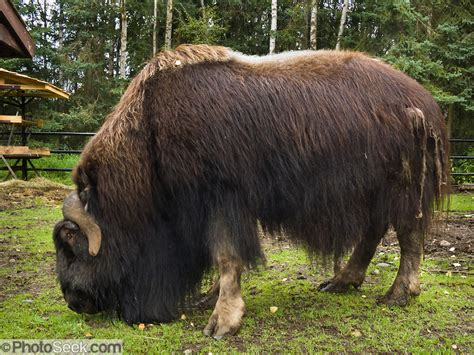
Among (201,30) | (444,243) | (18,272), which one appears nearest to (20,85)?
(201,30)

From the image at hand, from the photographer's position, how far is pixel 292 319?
3621mm

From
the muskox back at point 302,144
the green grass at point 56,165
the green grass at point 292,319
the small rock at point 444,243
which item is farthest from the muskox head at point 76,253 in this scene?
the green grass at point 56,165

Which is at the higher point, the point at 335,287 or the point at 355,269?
the point at 355,269

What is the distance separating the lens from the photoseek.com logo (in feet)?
9.77

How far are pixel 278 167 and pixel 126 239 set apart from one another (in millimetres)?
1185

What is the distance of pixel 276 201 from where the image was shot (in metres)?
3.48

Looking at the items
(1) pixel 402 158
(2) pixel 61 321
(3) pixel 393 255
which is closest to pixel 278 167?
(1) pixel 402 158

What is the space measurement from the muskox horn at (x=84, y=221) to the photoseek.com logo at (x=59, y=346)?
0.60 m

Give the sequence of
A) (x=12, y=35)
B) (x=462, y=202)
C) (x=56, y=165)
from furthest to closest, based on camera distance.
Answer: (x=56, y=165), (x=462, y=202), (x=12, y=35)

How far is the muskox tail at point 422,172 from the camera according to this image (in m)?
3.71

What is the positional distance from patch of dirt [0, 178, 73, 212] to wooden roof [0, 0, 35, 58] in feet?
15.5

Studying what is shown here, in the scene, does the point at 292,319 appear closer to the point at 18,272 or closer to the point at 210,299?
the point at 210,299

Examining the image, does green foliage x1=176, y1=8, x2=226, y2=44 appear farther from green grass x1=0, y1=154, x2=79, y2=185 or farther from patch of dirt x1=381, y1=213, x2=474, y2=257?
patch of dirt x1=381, y1=213, x2=474, y2=257

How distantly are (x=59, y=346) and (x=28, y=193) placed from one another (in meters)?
8.05
